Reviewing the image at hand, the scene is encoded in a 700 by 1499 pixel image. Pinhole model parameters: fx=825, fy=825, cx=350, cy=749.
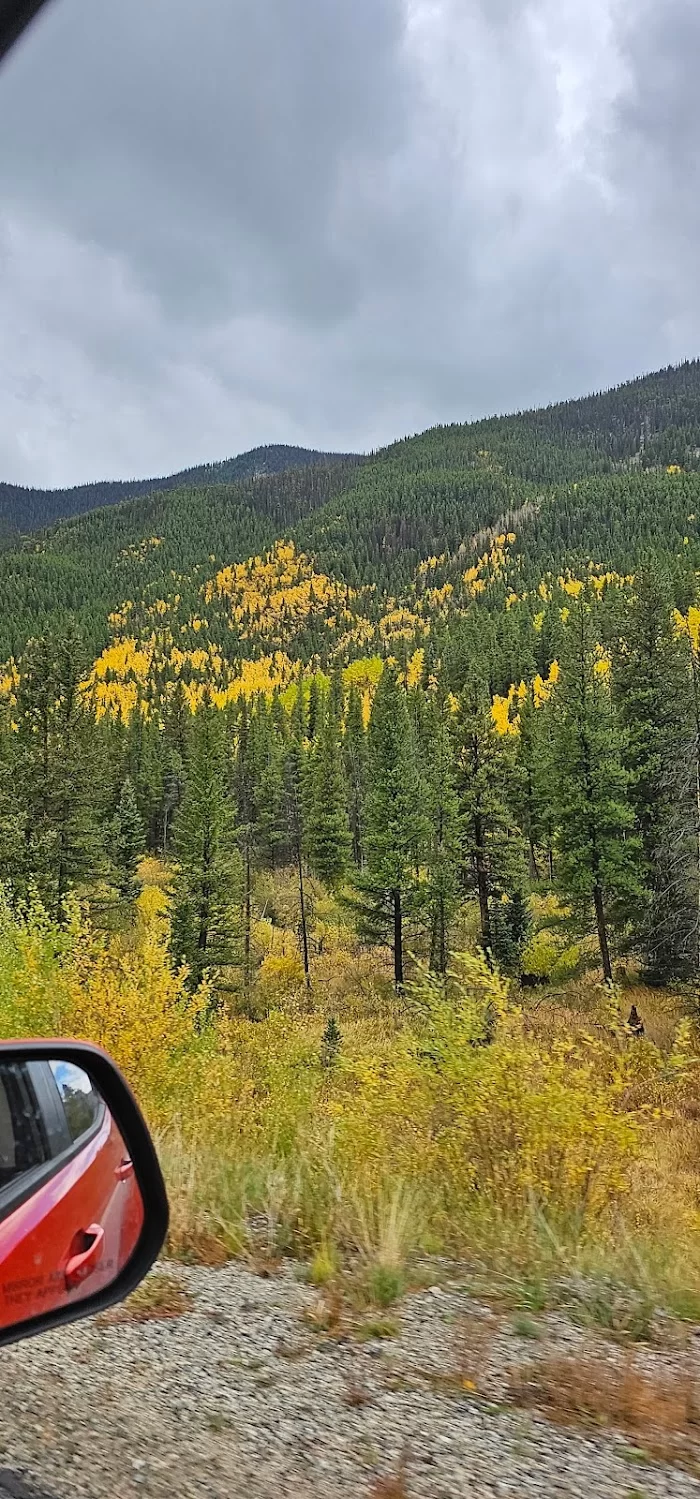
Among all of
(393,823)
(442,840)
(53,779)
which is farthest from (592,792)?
(53,779)

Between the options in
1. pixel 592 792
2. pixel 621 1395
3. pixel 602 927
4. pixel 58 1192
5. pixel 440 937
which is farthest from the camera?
pixel 440 937

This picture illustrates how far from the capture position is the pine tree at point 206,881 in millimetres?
33594

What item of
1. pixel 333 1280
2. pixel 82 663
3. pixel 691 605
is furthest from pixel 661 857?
pixel 691 605

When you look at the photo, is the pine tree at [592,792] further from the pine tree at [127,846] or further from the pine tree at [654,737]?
the pine tree at [127,846]

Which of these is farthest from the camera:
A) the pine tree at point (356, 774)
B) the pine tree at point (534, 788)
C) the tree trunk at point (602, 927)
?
the pine tree at point (356, 774)

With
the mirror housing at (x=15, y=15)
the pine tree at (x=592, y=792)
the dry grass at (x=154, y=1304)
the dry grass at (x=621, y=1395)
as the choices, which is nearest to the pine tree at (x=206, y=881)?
the pine tree at (x=592, y=792)

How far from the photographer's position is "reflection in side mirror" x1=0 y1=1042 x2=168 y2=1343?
1.96 meters

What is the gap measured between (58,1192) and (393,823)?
3348 cm

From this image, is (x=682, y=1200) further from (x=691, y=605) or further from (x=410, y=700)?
(x=691, y=605)

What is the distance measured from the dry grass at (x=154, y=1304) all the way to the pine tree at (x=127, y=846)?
46.6m

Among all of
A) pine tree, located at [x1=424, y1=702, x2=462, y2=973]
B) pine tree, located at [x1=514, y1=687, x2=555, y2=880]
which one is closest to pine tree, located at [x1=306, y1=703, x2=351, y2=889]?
pine tree, located at [x1=514, y1=687, x2=555, y2=880]

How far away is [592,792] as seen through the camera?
27.7m

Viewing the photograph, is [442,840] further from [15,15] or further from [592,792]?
[15,15]

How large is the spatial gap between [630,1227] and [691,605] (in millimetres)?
113453
